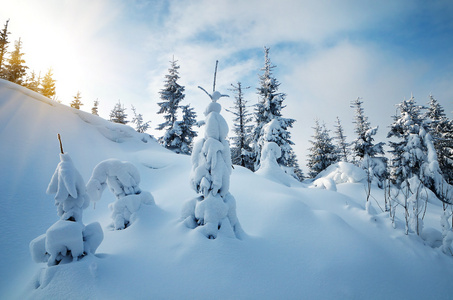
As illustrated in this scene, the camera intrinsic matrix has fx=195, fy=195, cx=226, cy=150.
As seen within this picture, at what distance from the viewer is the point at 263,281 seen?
379cm

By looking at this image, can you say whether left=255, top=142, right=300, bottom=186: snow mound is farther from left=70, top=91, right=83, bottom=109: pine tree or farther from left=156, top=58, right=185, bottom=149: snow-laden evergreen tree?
left=70, top=91, right=83, bottom=109: pine tree

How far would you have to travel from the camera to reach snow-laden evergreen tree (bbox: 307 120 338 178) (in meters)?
25.5

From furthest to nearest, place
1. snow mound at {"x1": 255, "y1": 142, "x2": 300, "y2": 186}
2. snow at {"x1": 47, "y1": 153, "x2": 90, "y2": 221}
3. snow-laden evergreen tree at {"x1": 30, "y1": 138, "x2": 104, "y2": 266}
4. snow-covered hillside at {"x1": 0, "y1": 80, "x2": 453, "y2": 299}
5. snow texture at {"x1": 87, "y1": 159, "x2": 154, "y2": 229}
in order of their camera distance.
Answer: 1. snow mound at {"x1": 255, "y1": 142, "x2": 300, "y2": 186}
2. snow texture at {"x1": 87, "y1": 159, "x2": 154, "y2": 229}
3. snow at {"x1": 47, "y1": 153, "x2": 90, "y2": 221}
4. snow-laden evergreen tree at {"x1": 30, "y1": 138, "x2": 104, "y2": 266}
5. snow-covered hillside at {"x1": 0, "y1": 80, "x2": 453, "y2": 299}

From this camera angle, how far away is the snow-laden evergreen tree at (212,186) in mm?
4828

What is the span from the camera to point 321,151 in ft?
84.0

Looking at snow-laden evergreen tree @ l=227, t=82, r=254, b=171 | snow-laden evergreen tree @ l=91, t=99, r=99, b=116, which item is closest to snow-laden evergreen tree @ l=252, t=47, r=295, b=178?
snow-laden evergreen tree @ l=227, t=82, r=254, b=171

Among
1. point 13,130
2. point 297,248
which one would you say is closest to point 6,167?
point 13,130

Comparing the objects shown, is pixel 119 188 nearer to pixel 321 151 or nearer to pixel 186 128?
pixel 186 128

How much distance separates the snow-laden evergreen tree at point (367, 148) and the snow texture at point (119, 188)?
856 inches

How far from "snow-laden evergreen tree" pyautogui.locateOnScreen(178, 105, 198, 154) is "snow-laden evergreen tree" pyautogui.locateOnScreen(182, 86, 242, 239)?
678 inches

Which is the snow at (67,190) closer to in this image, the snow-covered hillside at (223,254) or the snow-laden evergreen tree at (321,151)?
the snow-covered hillside at (223,254)

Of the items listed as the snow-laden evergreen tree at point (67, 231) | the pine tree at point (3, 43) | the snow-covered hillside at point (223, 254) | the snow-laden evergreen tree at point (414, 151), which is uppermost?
the pine tree at point (3, 43)

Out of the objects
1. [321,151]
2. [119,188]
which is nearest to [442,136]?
[321,151]

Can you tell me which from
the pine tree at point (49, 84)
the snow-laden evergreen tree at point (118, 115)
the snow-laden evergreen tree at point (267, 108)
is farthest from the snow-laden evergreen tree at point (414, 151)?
the pine tree at point (49, 84)
